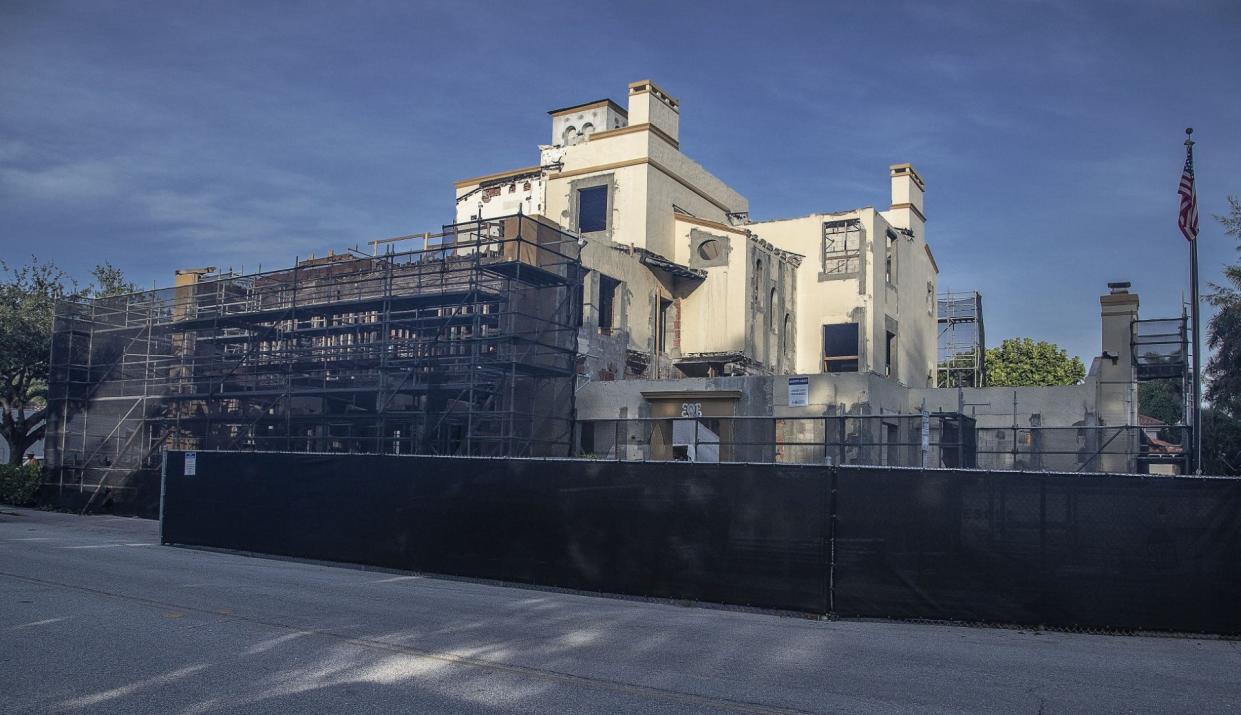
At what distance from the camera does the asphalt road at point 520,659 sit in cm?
774

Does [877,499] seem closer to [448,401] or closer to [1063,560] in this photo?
[1063,560]

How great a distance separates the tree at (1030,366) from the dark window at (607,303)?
45613 millimetres

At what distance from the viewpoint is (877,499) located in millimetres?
12359

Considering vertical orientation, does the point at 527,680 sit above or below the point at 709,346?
below

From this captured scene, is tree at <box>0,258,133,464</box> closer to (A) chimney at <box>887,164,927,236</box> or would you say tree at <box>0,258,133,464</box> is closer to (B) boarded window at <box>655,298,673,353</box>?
(B) boarded window at <box>655,298,673,353</box>

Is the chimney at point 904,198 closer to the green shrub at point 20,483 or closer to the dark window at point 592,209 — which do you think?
the dark window at point 592,209

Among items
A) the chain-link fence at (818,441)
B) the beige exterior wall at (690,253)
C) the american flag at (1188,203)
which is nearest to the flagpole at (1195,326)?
the american flag at (1188,203)

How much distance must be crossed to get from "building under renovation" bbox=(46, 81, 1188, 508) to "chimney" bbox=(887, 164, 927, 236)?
784 cm

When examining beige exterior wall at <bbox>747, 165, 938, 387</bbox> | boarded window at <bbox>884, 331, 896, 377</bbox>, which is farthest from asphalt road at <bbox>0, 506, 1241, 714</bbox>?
boarded window at <bbox>884, 331, 896, 377</bbox>

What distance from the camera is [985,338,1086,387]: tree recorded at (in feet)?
240

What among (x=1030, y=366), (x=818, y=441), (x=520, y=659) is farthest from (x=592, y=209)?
(x=1030, y=366)

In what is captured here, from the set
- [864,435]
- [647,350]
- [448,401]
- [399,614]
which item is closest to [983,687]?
[399,614]

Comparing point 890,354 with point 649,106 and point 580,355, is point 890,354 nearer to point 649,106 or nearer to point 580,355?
point 649,106

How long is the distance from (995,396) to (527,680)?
3304 cm
